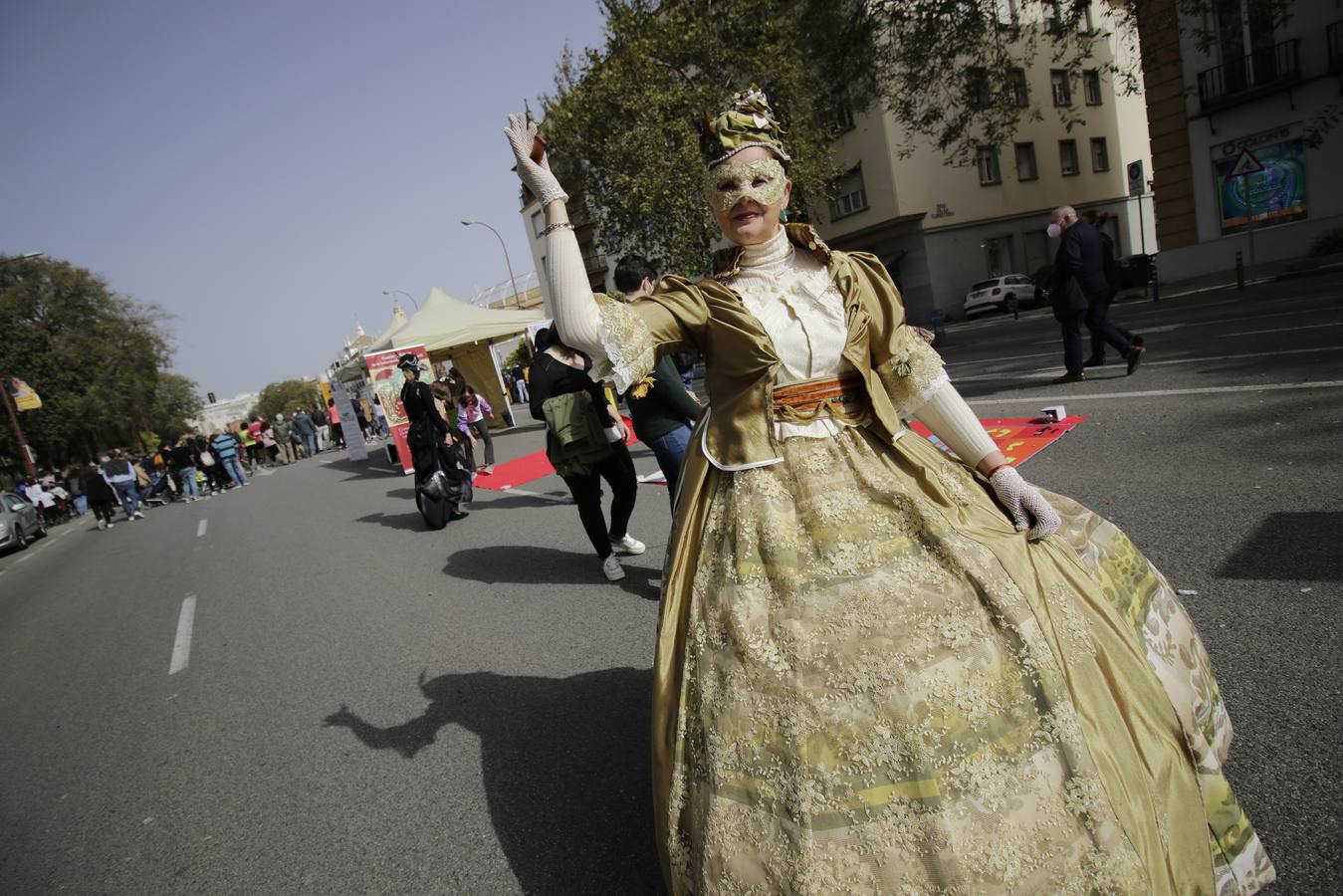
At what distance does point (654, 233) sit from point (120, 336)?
1495 inches

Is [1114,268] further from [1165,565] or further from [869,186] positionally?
[869,186]

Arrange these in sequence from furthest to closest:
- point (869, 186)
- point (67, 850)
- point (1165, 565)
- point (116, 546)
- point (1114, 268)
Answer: point (869, 186) < point (116, 546) < point (1114, 268) < point (1165, 565) < point (67, 850)

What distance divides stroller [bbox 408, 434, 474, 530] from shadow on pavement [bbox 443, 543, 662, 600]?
55.2 inches

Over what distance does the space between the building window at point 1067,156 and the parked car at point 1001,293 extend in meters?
7.08

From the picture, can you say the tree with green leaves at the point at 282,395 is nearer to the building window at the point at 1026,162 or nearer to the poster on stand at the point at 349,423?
the poster on stand at the point at 349,423

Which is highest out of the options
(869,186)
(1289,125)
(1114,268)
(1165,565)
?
(869,186)

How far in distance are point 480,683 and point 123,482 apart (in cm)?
1806

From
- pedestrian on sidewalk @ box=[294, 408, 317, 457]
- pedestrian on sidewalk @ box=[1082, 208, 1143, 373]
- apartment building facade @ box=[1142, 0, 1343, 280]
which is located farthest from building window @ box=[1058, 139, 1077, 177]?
pedestrian on sidewalk @ box=[294, 408, 317, 457]

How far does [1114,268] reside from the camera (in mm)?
8547

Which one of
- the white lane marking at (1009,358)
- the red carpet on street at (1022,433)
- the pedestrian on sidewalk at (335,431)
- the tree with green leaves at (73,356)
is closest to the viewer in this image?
the red carpet on street at (1022,433)

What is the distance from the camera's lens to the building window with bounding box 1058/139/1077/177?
29547 millimetres

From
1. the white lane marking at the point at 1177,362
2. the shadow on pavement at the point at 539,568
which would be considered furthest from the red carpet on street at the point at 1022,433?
the white lane marking at the point at 1177,362

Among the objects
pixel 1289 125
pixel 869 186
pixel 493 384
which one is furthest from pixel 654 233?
pixel 1289 125

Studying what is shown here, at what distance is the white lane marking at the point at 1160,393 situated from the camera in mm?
6363
